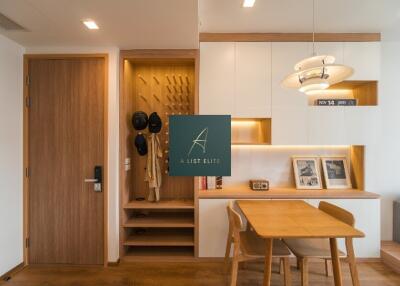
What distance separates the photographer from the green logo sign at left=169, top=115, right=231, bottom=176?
112 inches

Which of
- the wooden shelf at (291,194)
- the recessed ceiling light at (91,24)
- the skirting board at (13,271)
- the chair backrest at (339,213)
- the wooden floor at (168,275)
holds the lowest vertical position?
the wooden floor at (168,275)

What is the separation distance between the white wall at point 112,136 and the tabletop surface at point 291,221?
58.3 inches

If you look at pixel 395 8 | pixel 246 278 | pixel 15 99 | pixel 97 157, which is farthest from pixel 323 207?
pixel 15 99

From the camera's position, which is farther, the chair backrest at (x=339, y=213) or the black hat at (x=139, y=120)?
the black hat at (x=139, y=120)

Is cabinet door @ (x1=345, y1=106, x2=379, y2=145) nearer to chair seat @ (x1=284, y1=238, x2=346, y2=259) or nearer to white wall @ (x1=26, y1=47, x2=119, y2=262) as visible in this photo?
chair seat @ (x1=284, y1=238, x2=346, y2=259)

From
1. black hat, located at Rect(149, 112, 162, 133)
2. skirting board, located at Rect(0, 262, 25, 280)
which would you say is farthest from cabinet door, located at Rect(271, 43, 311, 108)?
skirting board, located at Rect(0, 262, 25, 280)

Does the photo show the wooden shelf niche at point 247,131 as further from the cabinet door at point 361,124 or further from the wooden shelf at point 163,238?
the wooden shelf at point 163,238

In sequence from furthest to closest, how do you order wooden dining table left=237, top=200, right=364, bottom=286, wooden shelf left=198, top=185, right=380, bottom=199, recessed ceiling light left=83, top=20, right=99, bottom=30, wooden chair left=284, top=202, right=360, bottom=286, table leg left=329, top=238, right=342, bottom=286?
wooden shelf left=198, top=185, right=380, bottom=199 → recessed ceiling light left=83, top=20, right=99, bottom=30 → wooden chair left=284, top=202, right=360, bottom=286 → table leg left=329, top=238, right=342, bottom=286 → wooden dining table left=237, top=200, right=364, bottom=286

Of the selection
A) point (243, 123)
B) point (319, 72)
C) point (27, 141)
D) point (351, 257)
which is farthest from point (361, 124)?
point (27, 141)

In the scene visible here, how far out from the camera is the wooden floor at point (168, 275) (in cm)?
247

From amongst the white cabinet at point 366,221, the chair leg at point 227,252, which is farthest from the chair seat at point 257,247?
the white cabinet at point 366,221

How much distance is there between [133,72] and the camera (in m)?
3.24

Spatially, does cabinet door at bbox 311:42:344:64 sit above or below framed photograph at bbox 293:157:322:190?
above

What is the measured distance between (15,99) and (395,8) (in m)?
4.20
